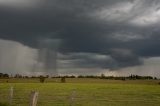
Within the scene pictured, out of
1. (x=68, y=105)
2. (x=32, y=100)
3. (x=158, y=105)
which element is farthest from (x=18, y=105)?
(x=32, y=100)

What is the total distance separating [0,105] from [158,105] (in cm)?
1561

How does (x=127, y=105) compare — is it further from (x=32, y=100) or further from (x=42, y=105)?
(x=32, y=100)

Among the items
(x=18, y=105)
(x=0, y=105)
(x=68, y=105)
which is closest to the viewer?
(x=0, y=105)

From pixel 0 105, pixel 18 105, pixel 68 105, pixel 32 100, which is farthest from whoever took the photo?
pixel 68 105

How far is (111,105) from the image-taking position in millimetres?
37312

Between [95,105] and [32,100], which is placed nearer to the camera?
[32,100]

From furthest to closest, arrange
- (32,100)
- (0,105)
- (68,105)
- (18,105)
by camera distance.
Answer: (68,105) < (18,105) < (0,105) < (32,100)

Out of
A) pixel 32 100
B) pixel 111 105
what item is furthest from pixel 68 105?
pixel 32 100

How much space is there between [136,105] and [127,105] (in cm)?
86

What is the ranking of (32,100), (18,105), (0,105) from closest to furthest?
(32,100) < (0,105) < (18,105)

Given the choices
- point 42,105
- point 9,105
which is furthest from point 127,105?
point 9,105

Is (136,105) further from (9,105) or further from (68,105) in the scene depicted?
(9,105)

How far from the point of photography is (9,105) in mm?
32156

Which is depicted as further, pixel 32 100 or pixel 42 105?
pixel 42 105
